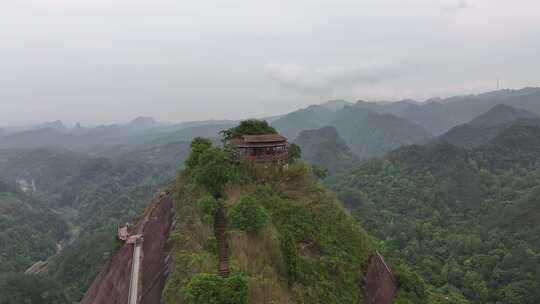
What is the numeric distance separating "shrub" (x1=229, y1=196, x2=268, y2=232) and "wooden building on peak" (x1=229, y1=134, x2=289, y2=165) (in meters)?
7.27

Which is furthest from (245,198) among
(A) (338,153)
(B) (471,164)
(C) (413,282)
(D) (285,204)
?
(A) (338,153)

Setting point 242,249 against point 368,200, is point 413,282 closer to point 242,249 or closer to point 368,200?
point 242,249

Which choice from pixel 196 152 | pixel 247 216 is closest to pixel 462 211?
pixel 196 152

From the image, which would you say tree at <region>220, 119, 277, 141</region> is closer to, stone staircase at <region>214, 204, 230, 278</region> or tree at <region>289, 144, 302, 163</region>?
tree at <region>289, 144, 302, 163</region>

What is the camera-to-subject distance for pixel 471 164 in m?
89.6

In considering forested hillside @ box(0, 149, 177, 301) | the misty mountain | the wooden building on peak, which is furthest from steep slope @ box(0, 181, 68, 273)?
the misty mountain

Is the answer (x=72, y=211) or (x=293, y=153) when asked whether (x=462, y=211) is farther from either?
(x=72, y=211)

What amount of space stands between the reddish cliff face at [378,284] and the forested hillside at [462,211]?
19.9 meters

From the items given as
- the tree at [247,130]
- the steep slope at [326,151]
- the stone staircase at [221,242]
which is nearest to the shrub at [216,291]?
the stone staircase at [221,242]

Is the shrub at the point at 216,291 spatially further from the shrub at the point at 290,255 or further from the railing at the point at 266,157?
the railing at the point at 266,157

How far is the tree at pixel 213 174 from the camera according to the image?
23969 mm

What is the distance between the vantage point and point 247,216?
2036 cm

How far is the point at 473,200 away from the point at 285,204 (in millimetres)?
68352

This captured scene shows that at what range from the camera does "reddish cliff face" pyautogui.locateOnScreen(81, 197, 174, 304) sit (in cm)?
2017
